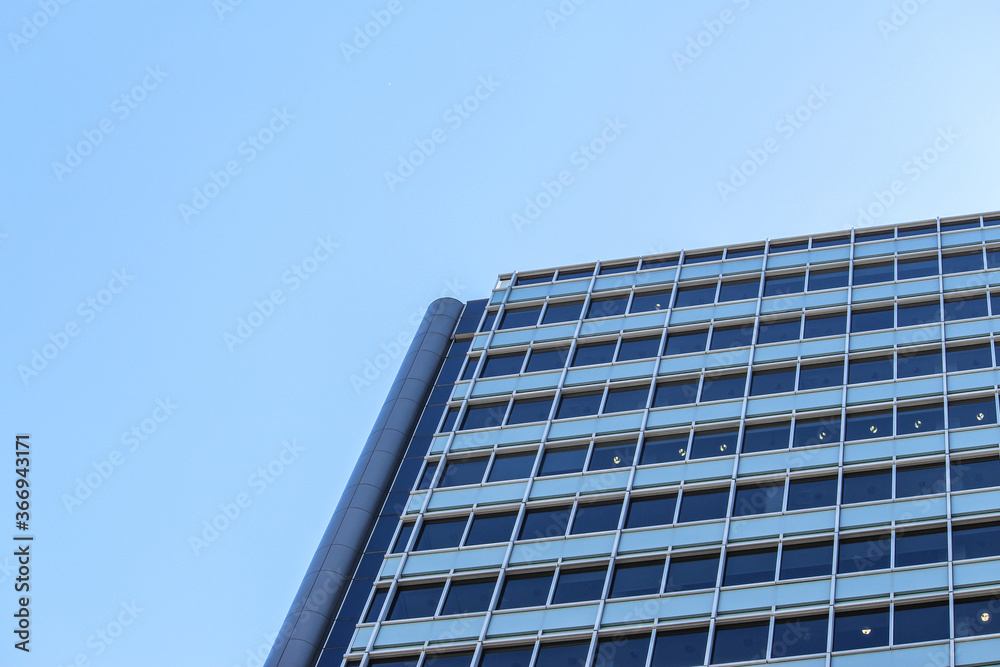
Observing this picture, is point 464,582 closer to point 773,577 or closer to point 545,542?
point 545,542

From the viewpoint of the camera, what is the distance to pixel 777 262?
5178 centimetres

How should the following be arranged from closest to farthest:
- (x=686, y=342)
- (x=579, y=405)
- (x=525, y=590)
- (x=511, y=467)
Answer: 1. (x=525, y=590)
2. (x=511, y=467)
3. (x=579, y=405)
4. (x=686, y=342)

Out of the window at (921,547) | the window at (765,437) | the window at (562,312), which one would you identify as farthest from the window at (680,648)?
the window at (562,312)

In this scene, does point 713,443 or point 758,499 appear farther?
point 713,443

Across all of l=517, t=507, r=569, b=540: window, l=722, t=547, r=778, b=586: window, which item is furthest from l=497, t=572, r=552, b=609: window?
l=722, t=547, r=778, b=586: window

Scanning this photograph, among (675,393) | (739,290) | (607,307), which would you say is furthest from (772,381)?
(607,307)

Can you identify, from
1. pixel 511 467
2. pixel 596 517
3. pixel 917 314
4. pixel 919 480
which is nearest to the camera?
pixel 919 480

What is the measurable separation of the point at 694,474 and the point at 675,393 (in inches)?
189

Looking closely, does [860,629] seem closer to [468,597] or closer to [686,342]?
[468,597]

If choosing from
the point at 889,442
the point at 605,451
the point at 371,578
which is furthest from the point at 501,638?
the point at 889,442

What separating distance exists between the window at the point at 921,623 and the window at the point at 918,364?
10.7 metres

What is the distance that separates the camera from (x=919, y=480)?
39312mm

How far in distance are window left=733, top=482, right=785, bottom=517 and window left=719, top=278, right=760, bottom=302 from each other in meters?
11.2

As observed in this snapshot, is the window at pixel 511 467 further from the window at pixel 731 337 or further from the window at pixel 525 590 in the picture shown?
the window at pixel 731 337
